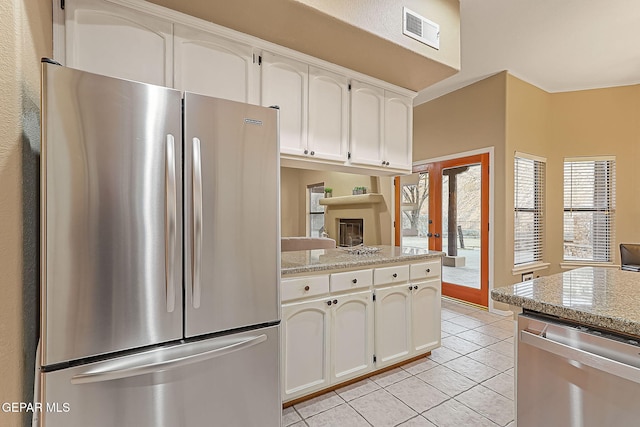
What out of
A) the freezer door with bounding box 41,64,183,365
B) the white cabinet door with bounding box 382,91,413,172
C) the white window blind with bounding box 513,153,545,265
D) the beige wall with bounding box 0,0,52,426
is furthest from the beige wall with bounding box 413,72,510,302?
the beige wall with bounding box 0,0,52,426

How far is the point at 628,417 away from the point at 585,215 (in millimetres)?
4397

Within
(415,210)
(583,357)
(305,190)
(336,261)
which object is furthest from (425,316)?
(305,190)

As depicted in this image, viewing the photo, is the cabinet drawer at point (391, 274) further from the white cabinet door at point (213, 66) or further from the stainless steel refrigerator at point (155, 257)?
the white cabinet door at point (213, 66)

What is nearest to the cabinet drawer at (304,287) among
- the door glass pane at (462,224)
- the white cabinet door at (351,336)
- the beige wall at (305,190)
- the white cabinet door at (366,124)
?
the white cabinet door at (351,336)

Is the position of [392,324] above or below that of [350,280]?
below

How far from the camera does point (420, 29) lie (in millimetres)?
2277

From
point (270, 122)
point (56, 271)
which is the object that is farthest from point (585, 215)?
point (56, 271)

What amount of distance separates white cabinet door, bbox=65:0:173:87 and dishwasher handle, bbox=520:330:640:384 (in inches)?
86.4

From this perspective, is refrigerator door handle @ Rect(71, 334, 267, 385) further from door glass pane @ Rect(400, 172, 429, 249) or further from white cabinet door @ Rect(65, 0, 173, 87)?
door glass pane @ Rect(400, 172, 429, 249)

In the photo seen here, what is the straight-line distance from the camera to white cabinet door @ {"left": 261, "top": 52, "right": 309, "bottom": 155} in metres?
2.14

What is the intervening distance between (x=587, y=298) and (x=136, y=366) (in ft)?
5.68

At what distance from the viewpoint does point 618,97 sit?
4137 millimetres

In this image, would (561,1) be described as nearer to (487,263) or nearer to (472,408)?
(487,263)

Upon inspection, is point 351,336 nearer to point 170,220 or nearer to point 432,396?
point 432,396
